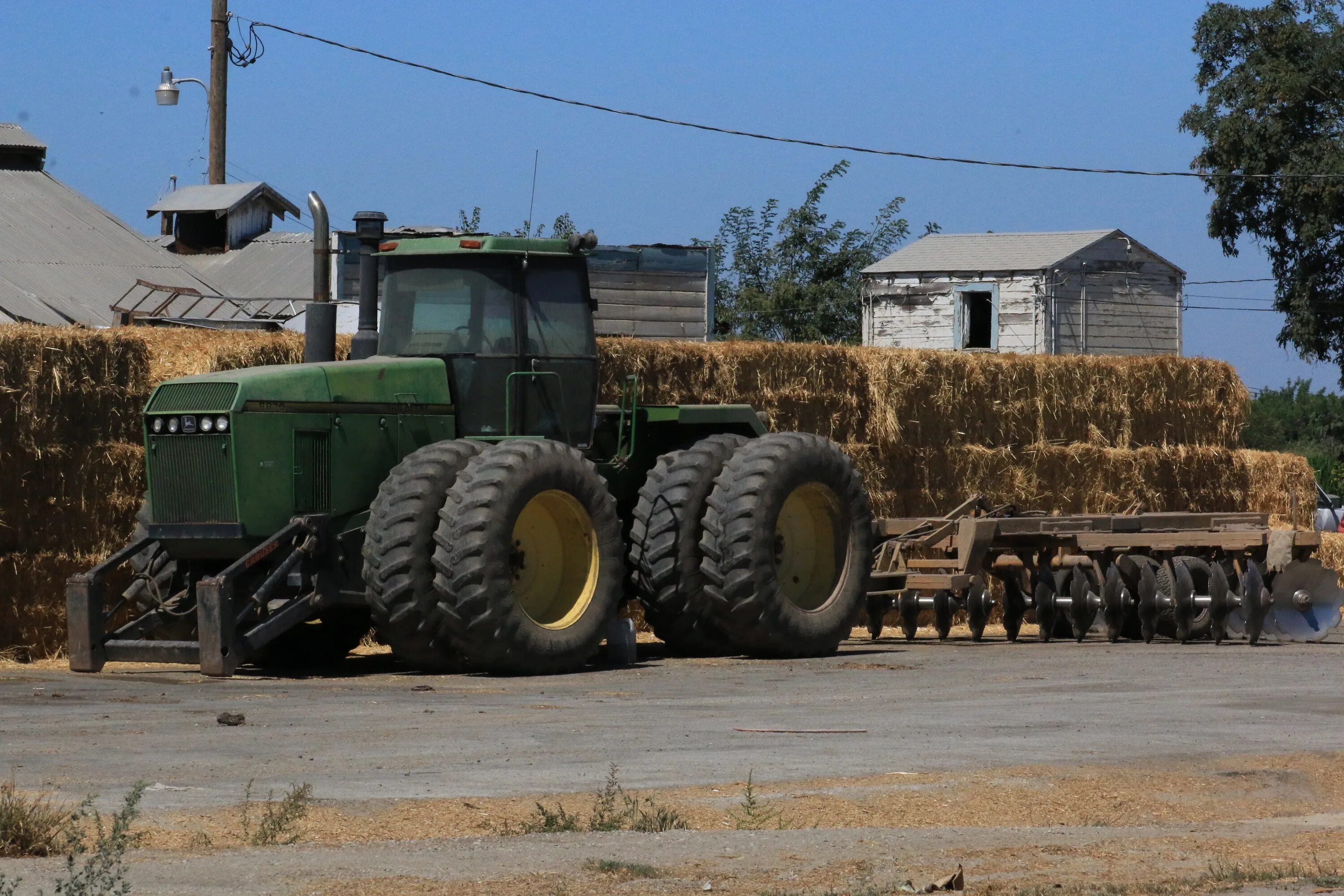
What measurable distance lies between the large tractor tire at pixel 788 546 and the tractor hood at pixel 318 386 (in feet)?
7.37

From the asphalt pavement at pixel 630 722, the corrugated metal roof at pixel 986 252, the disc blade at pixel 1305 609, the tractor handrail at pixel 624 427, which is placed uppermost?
the corrugated metal roof at pixel 986 252

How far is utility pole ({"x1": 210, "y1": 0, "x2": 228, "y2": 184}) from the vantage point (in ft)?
95.0

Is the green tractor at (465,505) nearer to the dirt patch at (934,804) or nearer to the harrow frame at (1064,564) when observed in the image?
the harrow frame at (1064,564)

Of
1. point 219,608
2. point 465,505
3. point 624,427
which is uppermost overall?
point 624,427

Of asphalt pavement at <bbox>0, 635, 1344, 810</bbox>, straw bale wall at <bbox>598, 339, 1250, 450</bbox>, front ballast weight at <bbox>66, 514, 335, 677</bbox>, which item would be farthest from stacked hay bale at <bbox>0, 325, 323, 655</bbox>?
straw bale wall at <bbox>598, 339, 1250, 450</bbox>

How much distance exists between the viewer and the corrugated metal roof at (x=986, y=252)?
3844cm

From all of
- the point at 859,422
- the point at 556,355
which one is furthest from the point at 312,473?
the point at 859,422

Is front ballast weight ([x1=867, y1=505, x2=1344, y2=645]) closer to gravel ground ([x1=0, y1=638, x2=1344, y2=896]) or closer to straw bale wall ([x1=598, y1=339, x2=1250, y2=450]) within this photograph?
straw bale wall ([x1=598, y1=339, x2=1250, y2=450])

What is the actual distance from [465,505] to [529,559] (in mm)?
1022

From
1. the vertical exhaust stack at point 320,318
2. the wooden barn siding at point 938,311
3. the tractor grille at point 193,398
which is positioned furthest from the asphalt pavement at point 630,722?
the wooden barn siding at point 938,311

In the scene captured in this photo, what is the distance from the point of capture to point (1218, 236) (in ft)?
142

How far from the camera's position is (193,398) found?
12.2 metres

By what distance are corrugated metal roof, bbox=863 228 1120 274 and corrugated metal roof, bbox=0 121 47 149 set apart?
16.8 meters

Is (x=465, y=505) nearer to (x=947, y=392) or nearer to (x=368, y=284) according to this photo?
(x=368, y=284)
